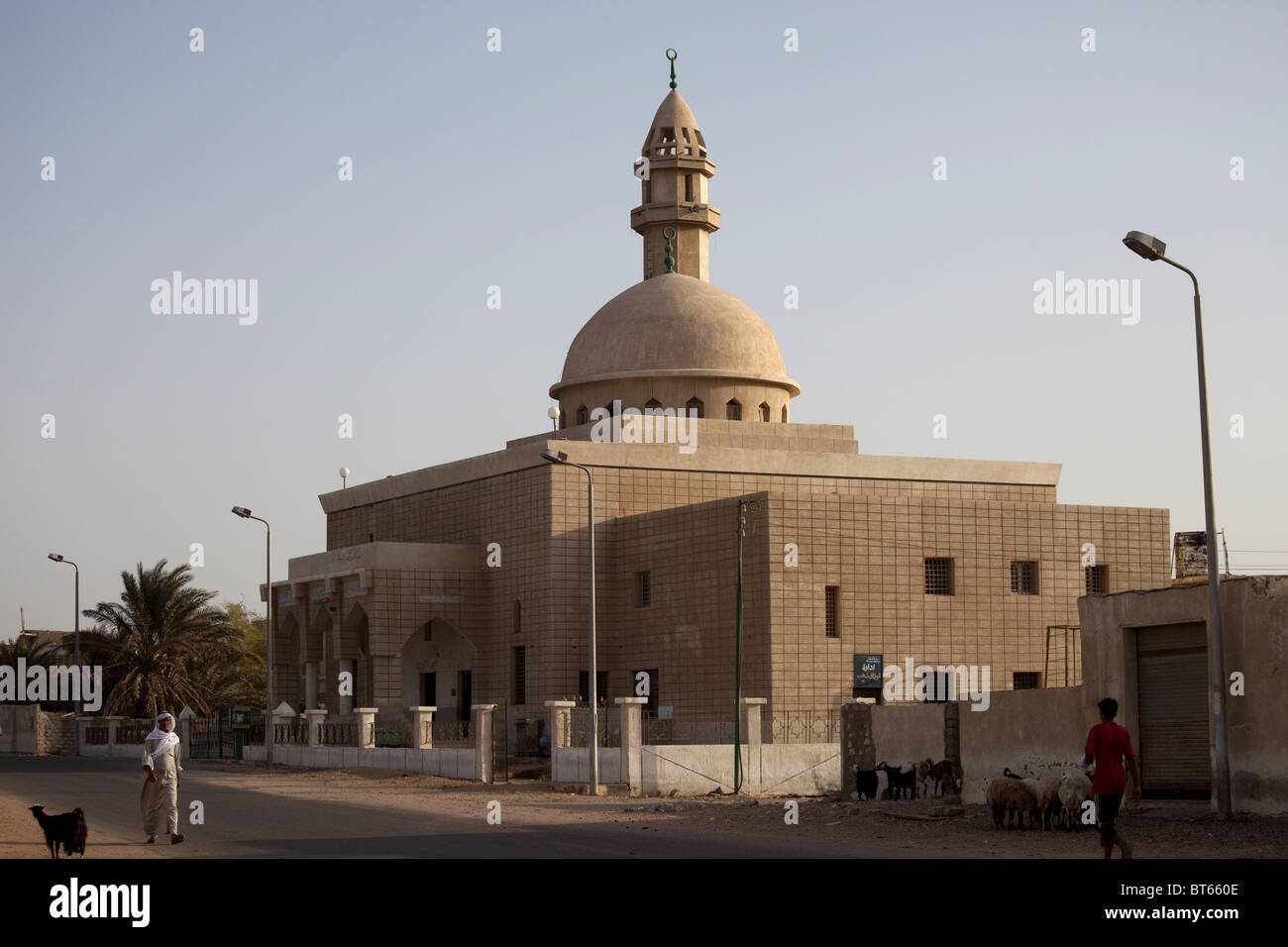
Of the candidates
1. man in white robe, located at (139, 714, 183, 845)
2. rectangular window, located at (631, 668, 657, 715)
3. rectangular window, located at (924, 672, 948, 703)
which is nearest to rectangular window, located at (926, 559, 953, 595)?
rectangular window, located at (924, 672, 948, 703)

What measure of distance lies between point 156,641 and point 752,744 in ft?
90.1

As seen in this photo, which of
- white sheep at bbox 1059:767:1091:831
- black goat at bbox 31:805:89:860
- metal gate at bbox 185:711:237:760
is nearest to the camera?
black goat at bbox 31:805:89:860

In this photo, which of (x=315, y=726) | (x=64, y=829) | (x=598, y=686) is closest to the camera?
(x=64, y=829)

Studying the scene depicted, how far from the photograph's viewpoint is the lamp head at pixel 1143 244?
730 inches

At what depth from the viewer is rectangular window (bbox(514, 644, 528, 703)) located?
41.4 meters

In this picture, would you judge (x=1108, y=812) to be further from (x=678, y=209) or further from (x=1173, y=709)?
(x=678, y=209)

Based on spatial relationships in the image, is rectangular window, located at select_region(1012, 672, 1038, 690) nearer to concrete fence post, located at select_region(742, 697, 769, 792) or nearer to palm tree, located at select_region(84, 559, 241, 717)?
concrete fence post, located at select_region(742, 697, 769, 792)

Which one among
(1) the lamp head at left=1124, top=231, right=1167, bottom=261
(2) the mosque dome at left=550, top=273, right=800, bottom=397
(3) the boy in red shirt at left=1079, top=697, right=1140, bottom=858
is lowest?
(3) the boy in red shirt at left=1079, top=697, right=1140, bottom=858

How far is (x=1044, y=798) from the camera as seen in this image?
1848 centimetres

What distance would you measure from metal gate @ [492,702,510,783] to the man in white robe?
14.3 metres

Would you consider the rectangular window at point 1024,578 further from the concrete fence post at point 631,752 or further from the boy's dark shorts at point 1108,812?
the boy's dark shorts at point 1108,812

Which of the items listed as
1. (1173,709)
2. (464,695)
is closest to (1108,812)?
(1173,709)
